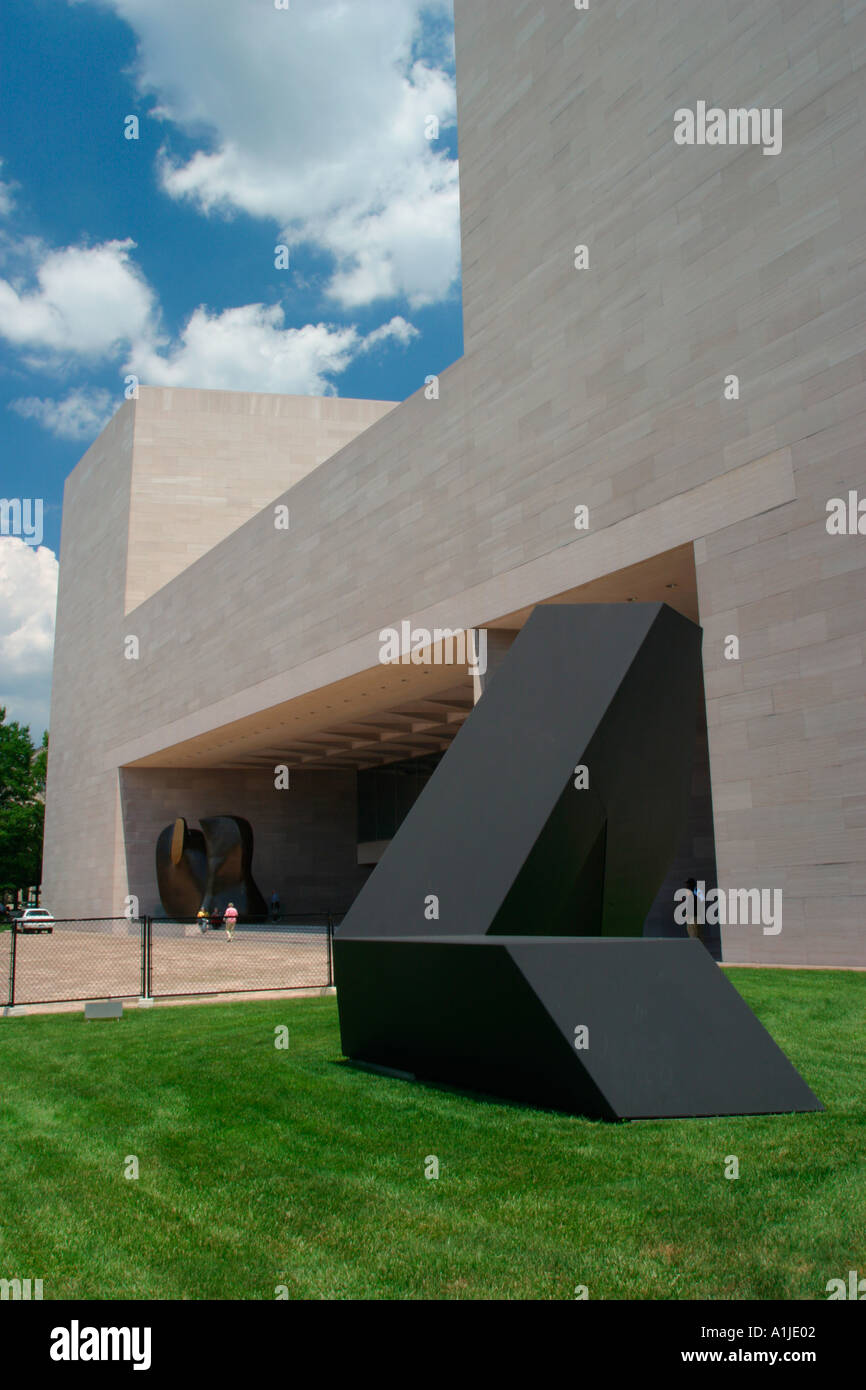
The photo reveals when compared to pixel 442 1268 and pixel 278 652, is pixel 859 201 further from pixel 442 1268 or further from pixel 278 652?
pixel 278 652

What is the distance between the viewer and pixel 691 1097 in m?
4.89

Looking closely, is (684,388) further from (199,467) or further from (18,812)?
(18,812)

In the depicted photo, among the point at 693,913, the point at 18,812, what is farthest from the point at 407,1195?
the point at 18,812

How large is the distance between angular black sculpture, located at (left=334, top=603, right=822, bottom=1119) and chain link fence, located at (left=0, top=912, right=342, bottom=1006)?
6.81 m

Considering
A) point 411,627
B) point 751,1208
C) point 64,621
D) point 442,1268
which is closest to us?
point 442,1268

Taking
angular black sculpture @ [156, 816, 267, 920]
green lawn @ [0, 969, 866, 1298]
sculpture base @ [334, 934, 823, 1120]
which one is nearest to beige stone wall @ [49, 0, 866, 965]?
green lawn @ [0, 969, 866, 1298]

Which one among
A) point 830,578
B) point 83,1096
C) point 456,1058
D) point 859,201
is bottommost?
point 83,1096

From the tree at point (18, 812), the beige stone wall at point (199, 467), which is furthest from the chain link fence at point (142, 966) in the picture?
the tree at point (18, 812)

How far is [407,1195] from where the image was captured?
160 inches

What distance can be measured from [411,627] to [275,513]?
1025 cm

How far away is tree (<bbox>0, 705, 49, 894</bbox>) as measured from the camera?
5741cm

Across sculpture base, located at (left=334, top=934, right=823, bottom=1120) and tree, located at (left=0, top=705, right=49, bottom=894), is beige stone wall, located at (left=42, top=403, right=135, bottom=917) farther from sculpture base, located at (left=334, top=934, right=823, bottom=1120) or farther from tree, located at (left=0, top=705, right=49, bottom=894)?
sculpture base, located at (left=334, top=934, right=823, bottom=1120)

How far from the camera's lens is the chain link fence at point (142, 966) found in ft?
44.9
